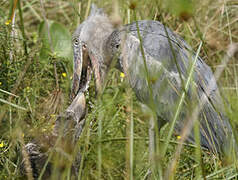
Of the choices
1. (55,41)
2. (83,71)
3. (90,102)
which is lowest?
(90,102)

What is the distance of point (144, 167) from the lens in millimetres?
2070

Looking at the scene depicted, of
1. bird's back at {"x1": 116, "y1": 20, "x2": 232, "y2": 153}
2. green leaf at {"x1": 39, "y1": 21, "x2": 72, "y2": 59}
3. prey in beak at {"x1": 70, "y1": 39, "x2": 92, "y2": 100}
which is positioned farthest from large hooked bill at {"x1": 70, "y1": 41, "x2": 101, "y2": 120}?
green leaf at {"x1": 39, "y1": 21, "x2": 72, "y2": 59}

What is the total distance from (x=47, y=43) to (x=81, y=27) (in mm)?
369

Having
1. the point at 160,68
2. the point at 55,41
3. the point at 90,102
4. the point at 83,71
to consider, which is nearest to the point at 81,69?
the point at 83,71

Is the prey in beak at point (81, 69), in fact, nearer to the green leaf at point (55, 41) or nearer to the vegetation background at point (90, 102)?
the vegetation background at point (90, 102)

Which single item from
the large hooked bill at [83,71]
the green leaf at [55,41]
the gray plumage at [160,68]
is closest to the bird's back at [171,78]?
the gray plumage at [160,68]

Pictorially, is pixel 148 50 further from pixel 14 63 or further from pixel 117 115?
pixel 14 63

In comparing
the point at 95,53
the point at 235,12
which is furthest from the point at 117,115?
the point at 235,12

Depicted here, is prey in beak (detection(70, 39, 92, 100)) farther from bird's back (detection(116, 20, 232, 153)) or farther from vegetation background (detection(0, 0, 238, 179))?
bird's back (detection(116, 20, 232, 153))

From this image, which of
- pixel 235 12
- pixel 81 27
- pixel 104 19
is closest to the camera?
pixel 81 27

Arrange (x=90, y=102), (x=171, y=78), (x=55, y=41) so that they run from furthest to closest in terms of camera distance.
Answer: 1. (x=55, y=41)
2. (x=171, y=78)
3. (x=90, y=102)

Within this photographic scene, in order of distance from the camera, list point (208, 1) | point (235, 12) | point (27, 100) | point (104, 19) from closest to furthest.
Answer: point (27, 100) → point (104, 19) → point (208, 1) → point (235, 12)

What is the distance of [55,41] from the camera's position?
2955 millimetres

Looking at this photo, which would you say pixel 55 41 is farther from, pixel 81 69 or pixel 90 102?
pixel 90 102
